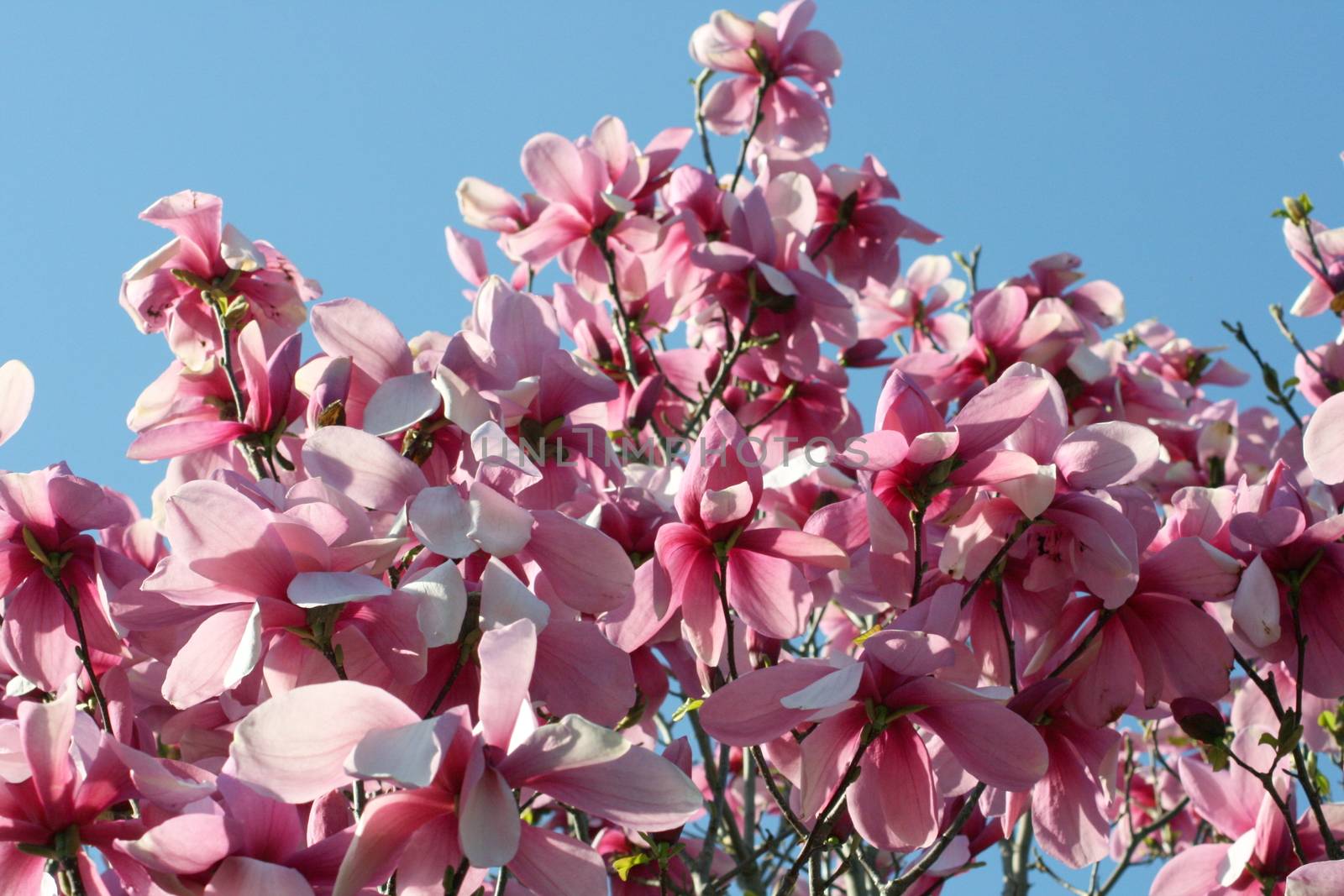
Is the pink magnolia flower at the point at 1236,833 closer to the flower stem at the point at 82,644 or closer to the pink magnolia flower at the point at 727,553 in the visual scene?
the pink magnolia flower at the point at 727,553

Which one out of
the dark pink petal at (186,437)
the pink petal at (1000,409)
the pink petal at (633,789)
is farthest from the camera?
the dark pink petal at (186,437)

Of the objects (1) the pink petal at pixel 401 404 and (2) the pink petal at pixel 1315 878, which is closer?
(2) the pink petal at pixel 1315 878

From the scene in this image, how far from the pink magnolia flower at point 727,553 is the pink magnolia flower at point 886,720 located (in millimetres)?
185

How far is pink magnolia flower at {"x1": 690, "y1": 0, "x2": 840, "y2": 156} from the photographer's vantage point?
9.88ft

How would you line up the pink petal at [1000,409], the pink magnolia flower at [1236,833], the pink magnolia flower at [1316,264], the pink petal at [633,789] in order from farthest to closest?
1. the pink magnolia flower at [1316,264]
2. the pink magnolia flower at [1236,833]
3. the pink petal at [1000,409]
4. the pink petal at [633,789]

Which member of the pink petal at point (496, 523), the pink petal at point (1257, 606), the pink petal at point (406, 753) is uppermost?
the pink petal at point (1257, 606)

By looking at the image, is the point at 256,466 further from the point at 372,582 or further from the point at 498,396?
the point at 372,582

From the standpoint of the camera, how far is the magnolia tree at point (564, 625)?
0.90 metres

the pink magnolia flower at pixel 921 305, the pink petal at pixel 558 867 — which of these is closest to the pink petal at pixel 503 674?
the pink petal at pixel 558 867

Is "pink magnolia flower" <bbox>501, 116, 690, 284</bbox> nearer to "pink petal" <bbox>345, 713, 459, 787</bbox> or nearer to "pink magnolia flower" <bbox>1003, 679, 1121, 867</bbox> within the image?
"pink magnolia flower" <bbox>1003, 679, 1121, 867</bbox>

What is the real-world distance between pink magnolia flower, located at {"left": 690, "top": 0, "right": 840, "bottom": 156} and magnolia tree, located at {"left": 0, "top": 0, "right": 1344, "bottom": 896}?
4.44 ft

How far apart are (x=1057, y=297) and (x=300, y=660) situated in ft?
7.54

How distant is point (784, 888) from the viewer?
1250mm

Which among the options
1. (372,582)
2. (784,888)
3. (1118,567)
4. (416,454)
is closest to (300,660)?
(372,582)
